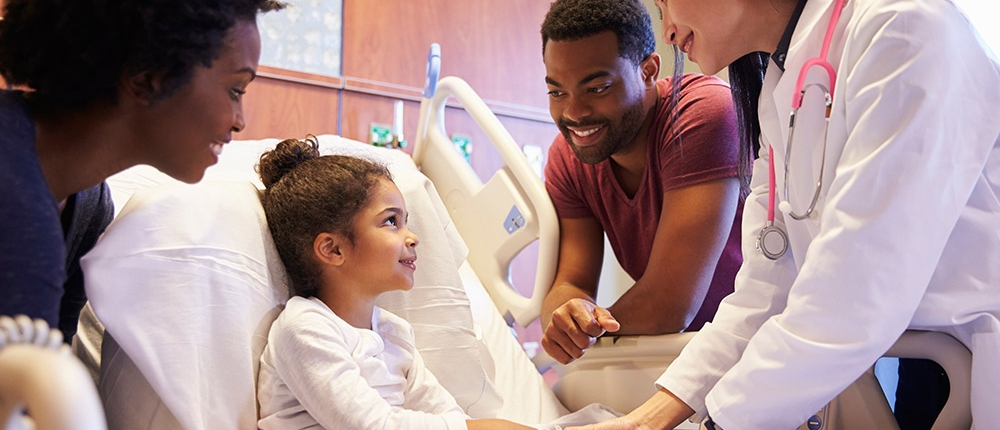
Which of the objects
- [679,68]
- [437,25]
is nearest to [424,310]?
[679,68]

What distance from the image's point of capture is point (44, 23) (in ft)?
3.06

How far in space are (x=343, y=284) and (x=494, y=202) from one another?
0.84 m

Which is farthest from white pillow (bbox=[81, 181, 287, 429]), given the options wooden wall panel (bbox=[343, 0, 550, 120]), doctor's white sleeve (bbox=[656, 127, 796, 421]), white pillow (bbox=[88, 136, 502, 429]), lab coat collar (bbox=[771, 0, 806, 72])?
wooden wall panel (bbox=[343, 0, 550, 120])

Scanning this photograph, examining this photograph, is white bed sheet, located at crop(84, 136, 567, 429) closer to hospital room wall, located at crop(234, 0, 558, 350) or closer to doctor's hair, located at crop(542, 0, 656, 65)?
doctor's hair, located at crop(542, 0, 656, 65)

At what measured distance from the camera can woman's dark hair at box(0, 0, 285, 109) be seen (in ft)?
3.01

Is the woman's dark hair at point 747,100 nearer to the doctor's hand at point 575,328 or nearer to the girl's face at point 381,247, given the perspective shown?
the doctor's hand at point 575,328

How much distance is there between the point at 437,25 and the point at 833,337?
2923mm

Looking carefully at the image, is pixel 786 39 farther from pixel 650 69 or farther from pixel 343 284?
pixel 343 284

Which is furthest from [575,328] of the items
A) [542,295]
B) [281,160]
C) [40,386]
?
[40,386]

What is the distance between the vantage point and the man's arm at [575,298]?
161cm

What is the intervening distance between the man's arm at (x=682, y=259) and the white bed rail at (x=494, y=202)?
35 centimetres

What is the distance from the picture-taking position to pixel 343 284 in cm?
148

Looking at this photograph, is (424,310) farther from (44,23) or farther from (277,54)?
(277,54)

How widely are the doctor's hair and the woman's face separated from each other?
0.97 m
